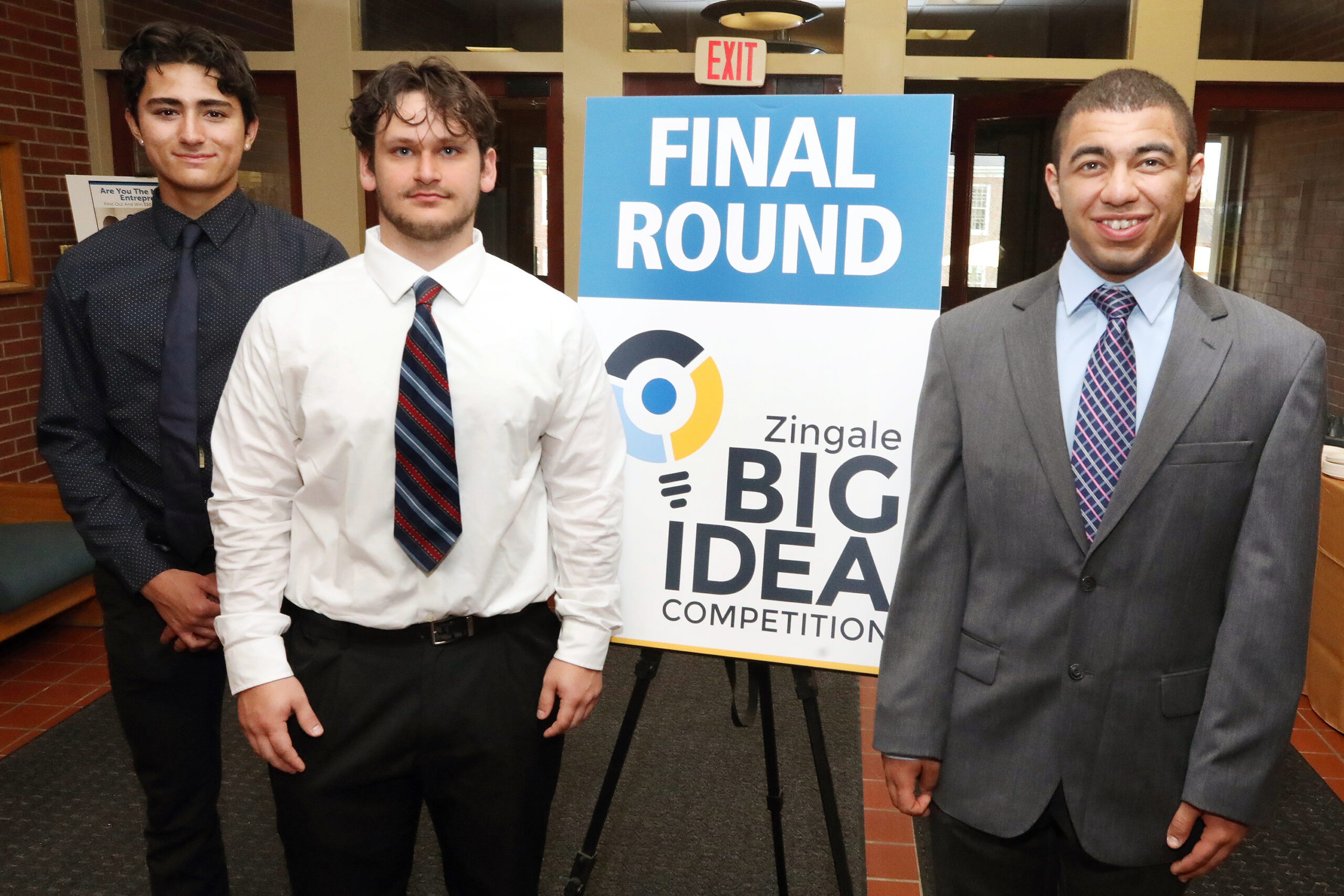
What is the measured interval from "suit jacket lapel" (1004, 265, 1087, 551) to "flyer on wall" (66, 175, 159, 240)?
13.3ft

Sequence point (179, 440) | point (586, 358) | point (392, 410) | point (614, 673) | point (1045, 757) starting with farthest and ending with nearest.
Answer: point (614, 673)
point (179, 440)
point (586, 358)
point (392, 410)
point (1045, 757)

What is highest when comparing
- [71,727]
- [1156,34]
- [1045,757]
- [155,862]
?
[1156,34]

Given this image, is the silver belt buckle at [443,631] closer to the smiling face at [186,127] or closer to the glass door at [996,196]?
the smiling face at [186,127]

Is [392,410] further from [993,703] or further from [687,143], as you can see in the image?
[993,703]

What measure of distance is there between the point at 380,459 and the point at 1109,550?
101cm

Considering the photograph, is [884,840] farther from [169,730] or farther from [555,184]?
[555,184]

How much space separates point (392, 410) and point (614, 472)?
36 centimetres

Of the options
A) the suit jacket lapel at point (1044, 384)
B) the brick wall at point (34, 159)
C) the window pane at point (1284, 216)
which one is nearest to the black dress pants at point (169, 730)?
the suit jacket lapel at point (1044, 384)

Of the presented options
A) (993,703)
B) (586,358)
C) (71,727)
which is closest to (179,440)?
(586,358)

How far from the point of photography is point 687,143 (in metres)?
1.86

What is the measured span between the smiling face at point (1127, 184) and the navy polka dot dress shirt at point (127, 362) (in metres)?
1.35

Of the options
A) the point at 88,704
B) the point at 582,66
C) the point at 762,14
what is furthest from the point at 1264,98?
the point at 88,704

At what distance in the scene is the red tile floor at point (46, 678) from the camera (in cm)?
321

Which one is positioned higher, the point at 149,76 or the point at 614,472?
the point at 149,76
